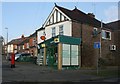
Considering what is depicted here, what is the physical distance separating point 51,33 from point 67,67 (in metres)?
10.2

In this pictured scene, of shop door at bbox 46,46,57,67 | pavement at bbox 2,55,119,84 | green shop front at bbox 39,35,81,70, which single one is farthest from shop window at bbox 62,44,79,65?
pavement at bbox 2,55,119,84

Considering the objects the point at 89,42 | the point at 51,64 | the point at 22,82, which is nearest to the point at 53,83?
the point at 22,82

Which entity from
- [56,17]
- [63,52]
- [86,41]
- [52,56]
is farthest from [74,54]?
[56,17]

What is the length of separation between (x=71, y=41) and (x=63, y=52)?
1.71 meters

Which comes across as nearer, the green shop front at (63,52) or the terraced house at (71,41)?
the green shop front at (63,52)

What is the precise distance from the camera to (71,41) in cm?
2856

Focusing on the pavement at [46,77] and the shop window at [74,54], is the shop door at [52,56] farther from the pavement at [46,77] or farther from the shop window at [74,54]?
the pavement at [46,77]

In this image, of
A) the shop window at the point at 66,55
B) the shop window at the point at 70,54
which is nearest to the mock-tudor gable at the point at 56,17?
the shop window at the point at 70,54

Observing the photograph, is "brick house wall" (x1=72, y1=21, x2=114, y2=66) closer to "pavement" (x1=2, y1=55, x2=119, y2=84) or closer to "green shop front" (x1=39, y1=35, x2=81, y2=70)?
"green shop front" (x1=39, y1=35, x2=81, y2=70)

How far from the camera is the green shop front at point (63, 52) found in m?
27.3

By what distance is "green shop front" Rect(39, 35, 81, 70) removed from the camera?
27.3 metres

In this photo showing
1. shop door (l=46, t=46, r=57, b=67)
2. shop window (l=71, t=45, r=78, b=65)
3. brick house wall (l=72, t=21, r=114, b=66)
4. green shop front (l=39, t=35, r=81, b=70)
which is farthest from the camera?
brick house wall (l=72, t=21, r=114, b=66)

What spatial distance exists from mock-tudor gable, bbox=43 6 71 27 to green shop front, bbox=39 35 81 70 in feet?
14.8

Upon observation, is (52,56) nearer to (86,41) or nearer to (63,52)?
(63,52)
